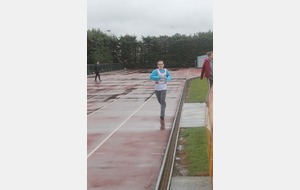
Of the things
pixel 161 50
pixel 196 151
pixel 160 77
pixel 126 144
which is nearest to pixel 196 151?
pixel 196 151

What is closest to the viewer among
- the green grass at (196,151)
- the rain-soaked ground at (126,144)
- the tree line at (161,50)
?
the rain-soaked ground at (126,144)

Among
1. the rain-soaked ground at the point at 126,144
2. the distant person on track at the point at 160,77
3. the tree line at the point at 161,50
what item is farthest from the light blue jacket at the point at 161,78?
the tree line at the point at 161,50

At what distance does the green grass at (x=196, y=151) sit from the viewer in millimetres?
6523

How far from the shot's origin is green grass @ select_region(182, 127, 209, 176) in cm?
652

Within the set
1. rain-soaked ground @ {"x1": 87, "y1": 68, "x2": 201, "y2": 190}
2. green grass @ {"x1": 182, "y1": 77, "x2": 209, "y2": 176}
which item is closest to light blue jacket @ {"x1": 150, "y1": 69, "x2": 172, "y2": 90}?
rain-soaked ground @ {"x1": 87, "y1": 68, "x2": 201, "y2": 190}

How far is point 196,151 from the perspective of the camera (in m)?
7.71

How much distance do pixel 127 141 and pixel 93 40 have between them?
29.5m

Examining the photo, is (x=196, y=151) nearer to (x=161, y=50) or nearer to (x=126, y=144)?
Result: (x=126, y=144)

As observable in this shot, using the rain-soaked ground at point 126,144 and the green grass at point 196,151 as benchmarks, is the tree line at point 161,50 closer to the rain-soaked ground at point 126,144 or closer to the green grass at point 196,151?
the rain-soaked ground at point 126,144

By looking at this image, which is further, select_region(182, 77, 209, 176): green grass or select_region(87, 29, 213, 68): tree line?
select_region(87, 29, 213, 68): tree line

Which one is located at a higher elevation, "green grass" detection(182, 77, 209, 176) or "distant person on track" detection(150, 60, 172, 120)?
"distant person on track" detection(150, 60, 172, 120)

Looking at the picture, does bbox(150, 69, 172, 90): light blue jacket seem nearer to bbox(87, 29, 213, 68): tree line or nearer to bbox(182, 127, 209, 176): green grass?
bbox(182, 127, 209, 176): green grass
